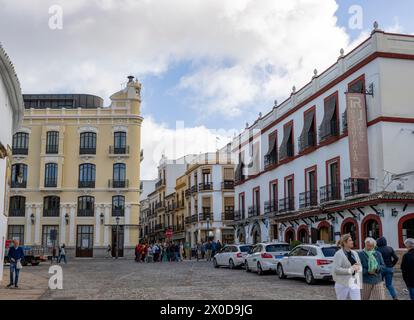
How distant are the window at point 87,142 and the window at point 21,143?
5398 mm

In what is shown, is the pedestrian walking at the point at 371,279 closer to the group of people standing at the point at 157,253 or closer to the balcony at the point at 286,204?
the balcony at the point at 286,204

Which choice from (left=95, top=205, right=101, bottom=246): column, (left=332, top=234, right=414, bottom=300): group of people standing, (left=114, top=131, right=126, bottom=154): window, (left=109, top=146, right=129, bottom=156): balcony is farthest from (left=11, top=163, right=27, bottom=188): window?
(left=332, top=234, right=414, bottom=300): group of people standing

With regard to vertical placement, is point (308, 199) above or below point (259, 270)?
above

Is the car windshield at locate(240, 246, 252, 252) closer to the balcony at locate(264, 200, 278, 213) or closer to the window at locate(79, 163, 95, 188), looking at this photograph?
the balcony at locate(264, 200, 278, 213)

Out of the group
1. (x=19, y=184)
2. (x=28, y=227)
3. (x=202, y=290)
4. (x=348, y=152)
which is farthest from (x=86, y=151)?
(x=202, y=290)

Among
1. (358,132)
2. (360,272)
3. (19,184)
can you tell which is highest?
(19,184)

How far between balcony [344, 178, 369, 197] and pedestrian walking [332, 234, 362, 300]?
18.8m

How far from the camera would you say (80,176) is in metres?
56.0

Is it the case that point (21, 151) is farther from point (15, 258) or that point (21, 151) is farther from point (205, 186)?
point (15, 258)

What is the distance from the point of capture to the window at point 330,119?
103ft

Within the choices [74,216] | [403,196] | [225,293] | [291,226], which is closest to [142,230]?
[74,216]

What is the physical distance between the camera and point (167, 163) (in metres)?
83.8

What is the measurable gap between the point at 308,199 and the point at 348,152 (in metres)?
5.38

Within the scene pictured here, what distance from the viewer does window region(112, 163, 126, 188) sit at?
55406 mm
